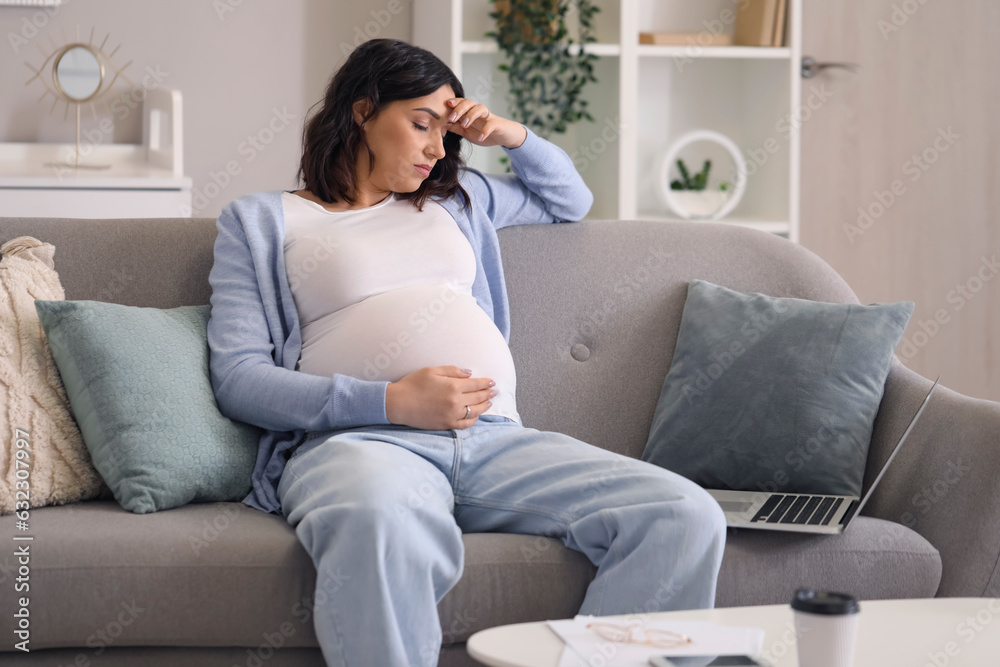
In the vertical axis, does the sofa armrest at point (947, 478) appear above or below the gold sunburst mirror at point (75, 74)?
below

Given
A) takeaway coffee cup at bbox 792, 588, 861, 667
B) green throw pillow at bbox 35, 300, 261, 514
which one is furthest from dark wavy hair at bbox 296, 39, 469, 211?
takeaway coffee cup at bbox 792, 588, 861, 667

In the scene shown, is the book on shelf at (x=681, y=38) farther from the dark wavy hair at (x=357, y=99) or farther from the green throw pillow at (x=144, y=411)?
the green throw pillow at (x=144, y=411)

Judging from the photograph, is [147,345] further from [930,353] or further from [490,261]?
[930,353]

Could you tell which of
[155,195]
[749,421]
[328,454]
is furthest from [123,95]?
[749,421]

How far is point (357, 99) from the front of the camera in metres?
1.64

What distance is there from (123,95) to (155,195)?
553 mm

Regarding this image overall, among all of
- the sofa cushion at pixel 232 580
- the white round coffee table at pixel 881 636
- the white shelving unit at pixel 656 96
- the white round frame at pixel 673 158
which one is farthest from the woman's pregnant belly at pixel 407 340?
the white round frame at pixel 673 158

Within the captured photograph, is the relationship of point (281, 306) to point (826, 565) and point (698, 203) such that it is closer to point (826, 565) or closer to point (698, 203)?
point (826, 565)

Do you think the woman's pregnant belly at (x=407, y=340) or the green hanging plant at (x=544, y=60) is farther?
the green hanging plant at (x=544, y=60)

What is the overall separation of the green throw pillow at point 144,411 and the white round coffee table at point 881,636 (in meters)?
0.59

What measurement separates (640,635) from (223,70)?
2.50m

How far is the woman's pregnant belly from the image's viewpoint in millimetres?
1476

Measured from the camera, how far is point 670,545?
121cm

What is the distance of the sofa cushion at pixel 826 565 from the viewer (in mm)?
1325
